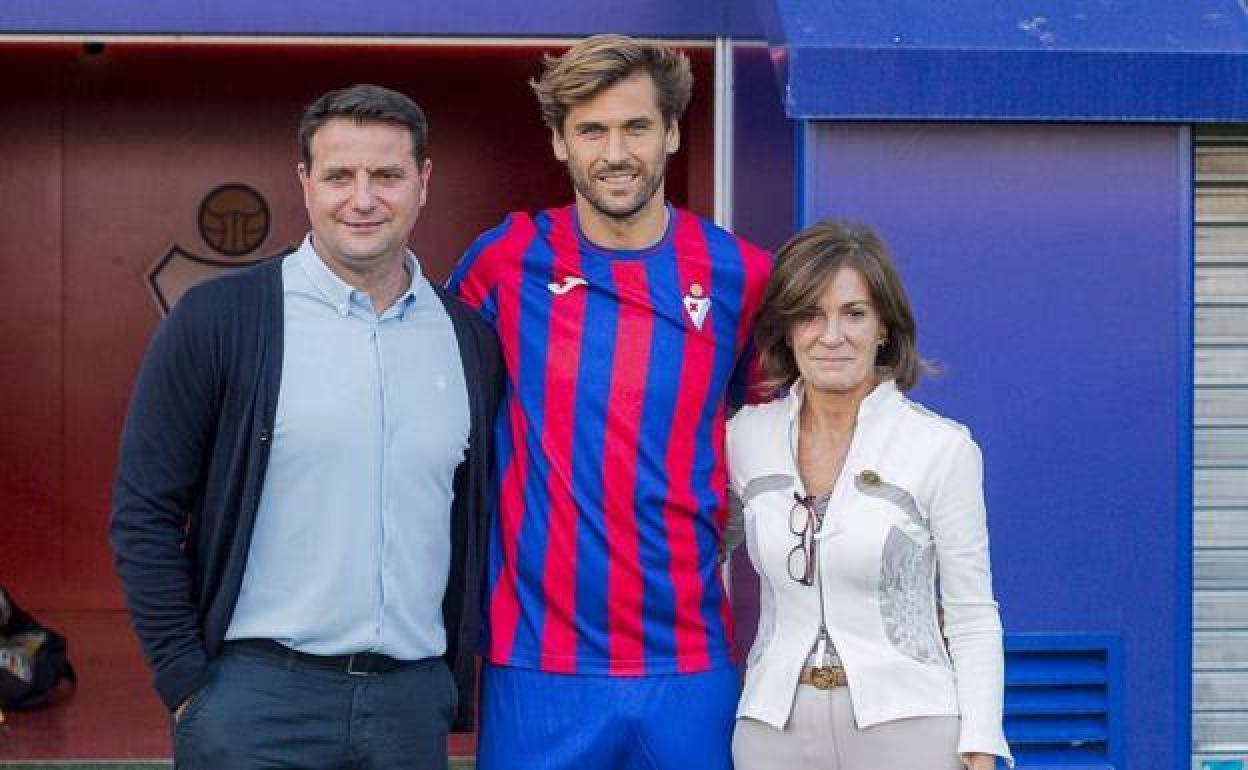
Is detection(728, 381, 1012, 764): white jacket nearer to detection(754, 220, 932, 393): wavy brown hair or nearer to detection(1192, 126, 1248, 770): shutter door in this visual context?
detection(754, 220, 932, 393): wavy brown hair

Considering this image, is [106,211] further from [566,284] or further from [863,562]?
[863,562]

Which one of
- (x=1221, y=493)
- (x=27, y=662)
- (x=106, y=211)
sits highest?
(x=106, y=211)

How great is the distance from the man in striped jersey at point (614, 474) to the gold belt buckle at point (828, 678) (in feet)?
1.14

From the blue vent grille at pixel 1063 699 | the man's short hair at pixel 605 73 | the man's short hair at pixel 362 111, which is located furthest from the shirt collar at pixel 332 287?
the blue vent grille at pixel 1063 699

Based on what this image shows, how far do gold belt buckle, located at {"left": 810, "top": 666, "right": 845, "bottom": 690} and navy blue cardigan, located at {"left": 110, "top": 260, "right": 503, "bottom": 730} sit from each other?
986 mm

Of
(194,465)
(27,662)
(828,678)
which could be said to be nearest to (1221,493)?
(828,678)

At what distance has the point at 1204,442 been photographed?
450 centimetres

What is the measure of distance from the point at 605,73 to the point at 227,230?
5498 mm

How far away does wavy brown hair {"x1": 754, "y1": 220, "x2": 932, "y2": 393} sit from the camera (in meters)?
3.29

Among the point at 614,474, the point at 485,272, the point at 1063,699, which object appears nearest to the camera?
the point at 614,474

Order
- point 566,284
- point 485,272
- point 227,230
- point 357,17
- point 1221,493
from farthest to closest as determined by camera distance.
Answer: point 227,230 → point 357,17 → point 1221,493 → point 485,272 → point 566,284

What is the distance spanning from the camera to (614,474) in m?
3.46

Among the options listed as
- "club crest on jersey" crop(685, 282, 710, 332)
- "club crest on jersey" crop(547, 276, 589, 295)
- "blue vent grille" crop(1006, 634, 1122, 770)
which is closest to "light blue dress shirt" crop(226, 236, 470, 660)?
"club crest on jersey" crop(547, 276, 589, 295)

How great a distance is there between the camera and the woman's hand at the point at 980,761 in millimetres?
3178
